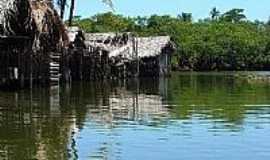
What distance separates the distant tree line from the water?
56.0m

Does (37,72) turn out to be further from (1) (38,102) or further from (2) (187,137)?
(2) (187,137)

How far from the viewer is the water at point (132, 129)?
13055 mm

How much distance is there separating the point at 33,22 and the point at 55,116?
11152mm

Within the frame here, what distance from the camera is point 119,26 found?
3319 inches

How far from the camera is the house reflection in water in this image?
13.5m

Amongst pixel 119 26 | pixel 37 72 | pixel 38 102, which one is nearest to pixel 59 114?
pixel 38 102

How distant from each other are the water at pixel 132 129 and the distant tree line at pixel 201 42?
2204 inches

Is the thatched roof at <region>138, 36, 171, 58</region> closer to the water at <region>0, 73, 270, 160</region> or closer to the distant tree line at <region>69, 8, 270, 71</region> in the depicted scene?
Answer: the distant tree line at <region>69, 8, 270, 71</region>

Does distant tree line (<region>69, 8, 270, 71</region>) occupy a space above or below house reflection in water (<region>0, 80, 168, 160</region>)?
above

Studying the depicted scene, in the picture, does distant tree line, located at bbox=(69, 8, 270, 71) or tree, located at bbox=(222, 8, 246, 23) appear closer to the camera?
distant tree line, located at bbox=(69, 8, 270, 71)

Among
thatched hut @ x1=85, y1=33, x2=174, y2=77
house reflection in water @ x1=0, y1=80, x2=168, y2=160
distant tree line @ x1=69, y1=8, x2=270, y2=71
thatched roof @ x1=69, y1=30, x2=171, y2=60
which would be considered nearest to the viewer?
house reflection in water @ x1=0, y1=80, x2=168, y2=160

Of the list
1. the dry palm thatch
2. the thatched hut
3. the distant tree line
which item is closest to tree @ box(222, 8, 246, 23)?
the distant tree line

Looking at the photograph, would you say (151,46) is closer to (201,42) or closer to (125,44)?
(125,44)

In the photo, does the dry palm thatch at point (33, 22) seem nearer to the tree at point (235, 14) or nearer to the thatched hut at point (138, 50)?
the thatched hut at point (138, 50)
